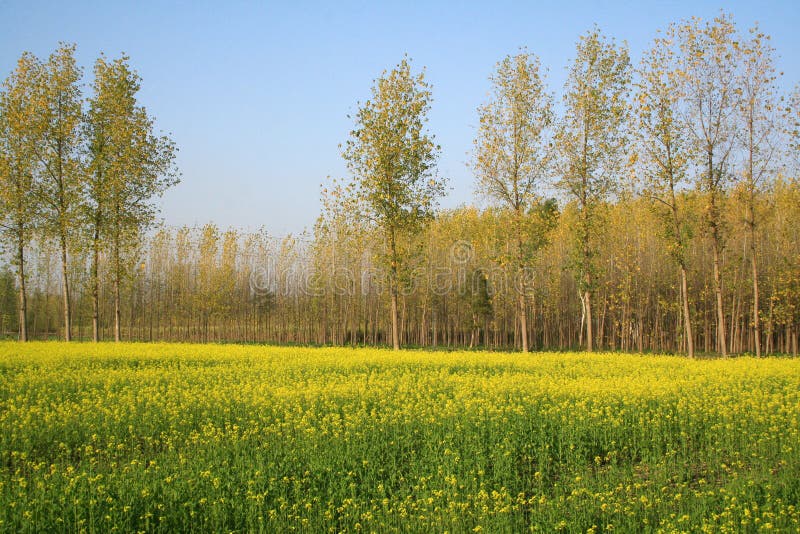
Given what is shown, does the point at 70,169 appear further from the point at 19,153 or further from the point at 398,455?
the point at 398,455

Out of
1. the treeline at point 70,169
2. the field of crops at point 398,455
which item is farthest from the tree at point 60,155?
the field of crops at point 398,455

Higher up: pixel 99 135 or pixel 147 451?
pixel 99 135

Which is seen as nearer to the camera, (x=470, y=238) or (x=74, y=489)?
(x=74, y=489)

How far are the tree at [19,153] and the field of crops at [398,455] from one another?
789 inches

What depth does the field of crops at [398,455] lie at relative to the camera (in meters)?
7.51

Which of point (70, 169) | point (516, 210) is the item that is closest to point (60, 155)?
point (70, 169)

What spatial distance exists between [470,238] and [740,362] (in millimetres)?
30395

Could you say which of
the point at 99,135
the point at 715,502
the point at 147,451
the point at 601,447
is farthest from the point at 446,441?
the point at 99,135

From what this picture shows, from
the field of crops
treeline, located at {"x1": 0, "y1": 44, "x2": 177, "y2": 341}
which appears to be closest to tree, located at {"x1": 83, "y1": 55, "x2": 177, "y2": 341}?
treeline, located at {"x1": 0, "y1": 44, "x2": 177, "y2": 341}

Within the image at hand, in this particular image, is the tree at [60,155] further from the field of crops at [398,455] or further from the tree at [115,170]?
the field of crops at [398,455]

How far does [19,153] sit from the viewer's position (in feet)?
108

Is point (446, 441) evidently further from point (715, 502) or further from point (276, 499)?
point (715, 502)

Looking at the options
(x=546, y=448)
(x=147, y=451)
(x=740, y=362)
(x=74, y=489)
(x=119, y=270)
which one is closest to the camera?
(x=74, y=489)

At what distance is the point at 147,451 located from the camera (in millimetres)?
10906
